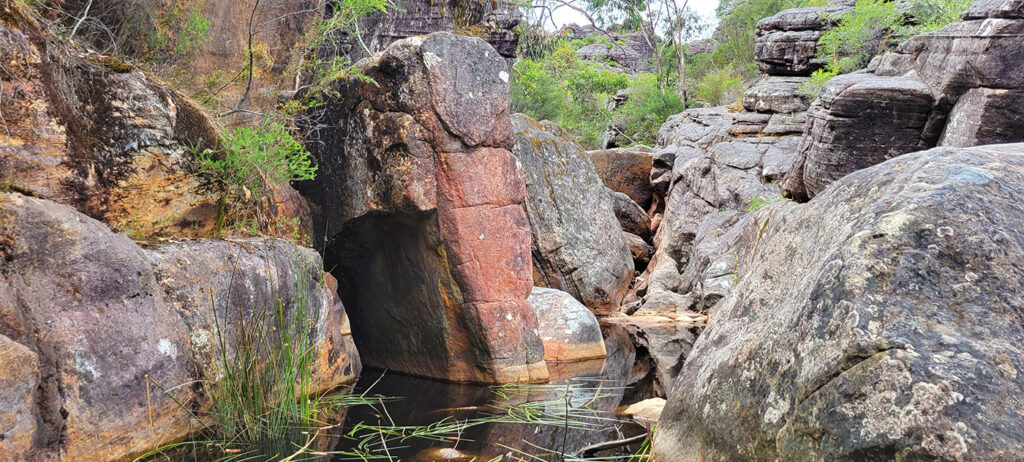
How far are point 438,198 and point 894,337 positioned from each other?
5055mm

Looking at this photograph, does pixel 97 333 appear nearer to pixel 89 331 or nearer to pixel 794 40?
pixel 89 331

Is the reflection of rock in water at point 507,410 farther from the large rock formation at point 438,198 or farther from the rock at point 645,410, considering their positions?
the large rock formation at point 438,198

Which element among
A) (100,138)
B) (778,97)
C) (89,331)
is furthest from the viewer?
(778,97)

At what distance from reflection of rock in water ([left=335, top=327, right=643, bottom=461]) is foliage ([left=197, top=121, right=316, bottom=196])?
199 cm

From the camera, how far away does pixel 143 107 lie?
208 inches

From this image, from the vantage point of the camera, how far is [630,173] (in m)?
19.1

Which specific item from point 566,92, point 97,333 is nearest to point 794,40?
point 566,92

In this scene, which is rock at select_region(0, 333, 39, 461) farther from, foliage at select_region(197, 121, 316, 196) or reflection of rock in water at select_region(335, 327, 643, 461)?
foliage at select_region(197, 121, 316, 196)

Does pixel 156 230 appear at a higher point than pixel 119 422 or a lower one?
higher

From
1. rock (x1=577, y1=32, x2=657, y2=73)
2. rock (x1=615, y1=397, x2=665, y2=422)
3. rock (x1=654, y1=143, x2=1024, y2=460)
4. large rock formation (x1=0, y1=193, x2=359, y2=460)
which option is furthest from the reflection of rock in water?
rock (x1=577, y1=32, x2=657, y2=73)

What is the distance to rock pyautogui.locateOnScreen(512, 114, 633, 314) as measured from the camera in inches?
478

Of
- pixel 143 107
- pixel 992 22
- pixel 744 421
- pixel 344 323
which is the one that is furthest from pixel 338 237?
pixel 992 22

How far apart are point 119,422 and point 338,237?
3.79 meters

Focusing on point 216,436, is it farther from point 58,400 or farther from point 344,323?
point 344,323
